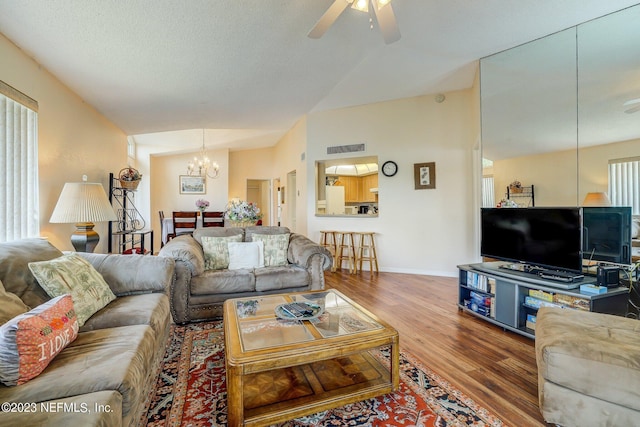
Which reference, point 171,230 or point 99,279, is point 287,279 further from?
point 171,230

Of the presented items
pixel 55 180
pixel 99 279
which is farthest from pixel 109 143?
pixel 99 279

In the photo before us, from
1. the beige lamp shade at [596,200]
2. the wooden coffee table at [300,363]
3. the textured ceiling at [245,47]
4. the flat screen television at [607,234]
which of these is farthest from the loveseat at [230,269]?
the beige lamp shade at [596,200]

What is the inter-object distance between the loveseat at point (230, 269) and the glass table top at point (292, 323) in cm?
61

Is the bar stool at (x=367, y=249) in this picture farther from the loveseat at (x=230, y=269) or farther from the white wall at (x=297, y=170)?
the loveseat at (x=230, y=269)

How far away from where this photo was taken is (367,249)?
5082 millimetres

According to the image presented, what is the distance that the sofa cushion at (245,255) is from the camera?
10.2 ft

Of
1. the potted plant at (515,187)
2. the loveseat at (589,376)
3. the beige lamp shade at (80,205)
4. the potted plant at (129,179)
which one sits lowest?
Answer: the loveseat at (589,376)

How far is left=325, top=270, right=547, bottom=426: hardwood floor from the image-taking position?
1.67 meters

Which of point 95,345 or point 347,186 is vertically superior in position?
point 347,186

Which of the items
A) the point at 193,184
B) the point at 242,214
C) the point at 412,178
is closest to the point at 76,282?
the point at 242,214

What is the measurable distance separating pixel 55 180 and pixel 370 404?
3377 mm

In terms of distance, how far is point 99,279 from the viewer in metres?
1.97

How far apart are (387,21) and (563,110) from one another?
2106mm

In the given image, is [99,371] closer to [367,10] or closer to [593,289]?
[367,10]
